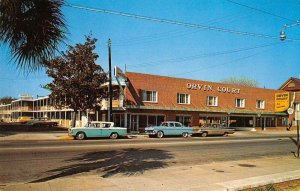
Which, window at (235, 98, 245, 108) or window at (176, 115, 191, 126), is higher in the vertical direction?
window at (235, 98, 245, 108)

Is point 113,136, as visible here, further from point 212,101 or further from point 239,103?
point 239,103

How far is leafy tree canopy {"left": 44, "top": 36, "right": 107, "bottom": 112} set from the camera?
102ft

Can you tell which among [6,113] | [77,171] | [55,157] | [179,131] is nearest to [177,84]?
[179,131]

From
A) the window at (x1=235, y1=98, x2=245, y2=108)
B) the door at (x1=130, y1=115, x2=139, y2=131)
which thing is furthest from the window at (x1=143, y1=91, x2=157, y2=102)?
the window at (x1=235, y1=98, x2=245, y2=108)

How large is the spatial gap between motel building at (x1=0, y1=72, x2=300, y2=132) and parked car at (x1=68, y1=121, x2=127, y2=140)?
21.6ft

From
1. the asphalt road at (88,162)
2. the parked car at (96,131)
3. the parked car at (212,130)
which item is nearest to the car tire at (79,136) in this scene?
the parked car at (96,131)

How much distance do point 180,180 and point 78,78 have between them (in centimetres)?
2200

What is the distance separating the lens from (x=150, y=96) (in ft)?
127

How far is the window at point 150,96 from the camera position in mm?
38188

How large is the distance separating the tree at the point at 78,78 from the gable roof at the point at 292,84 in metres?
55.6

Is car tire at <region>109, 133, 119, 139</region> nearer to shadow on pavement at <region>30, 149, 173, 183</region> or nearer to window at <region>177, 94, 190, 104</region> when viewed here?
shadow on pavement at <region>30, 149, 173, 183</region>

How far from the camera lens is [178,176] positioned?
11.5 metres

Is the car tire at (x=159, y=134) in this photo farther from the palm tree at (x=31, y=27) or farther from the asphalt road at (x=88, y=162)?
the palm tree at (x=31, y=27)

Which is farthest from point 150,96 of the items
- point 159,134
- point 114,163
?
point 114,163
